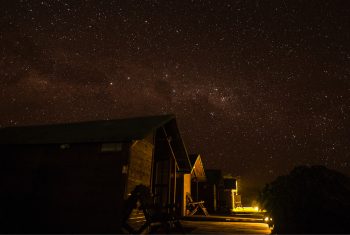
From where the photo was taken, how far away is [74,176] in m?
14.3

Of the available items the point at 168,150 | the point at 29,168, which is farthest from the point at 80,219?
the point at 168,150

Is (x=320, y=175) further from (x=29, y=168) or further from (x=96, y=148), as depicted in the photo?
(x=29, y=168)

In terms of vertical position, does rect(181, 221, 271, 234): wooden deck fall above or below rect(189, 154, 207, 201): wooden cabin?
below

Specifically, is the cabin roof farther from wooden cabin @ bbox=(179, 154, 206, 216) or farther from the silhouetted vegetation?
the silhouetted vegetation

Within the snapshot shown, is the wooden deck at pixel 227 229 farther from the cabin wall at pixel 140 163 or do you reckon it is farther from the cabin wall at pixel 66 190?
the cabin wall at pixel 66 190

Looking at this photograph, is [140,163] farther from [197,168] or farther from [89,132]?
[197,168]

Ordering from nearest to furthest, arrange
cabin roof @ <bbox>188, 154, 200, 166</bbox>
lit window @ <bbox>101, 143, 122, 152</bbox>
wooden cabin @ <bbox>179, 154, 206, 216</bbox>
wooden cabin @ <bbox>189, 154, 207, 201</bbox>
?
lit window @ <bbox>101, 143, 122, 152</bbox>, wooden cabin @ <bbox>179, 154, 206, 216</bbox>, wooden cabin @ <bbox>189, 154, 207, 201</bbox>, cabin roof @ <bbox>188, 154, 200, 166</bbox>

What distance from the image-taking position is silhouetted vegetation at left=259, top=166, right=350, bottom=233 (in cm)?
675

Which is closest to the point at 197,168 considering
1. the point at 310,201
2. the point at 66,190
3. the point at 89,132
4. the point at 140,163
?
the point at 140,163

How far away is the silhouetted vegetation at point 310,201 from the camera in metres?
6.75

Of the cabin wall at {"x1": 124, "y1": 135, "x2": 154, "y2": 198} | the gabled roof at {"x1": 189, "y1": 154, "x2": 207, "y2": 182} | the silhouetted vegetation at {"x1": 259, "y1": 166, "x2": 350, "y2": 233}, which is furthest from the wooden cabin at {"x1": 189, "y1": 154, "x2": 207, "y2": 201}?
the silhouetted vegetation at {"x1": 259, "y1": 166, "x2": 350, "y2": 233}

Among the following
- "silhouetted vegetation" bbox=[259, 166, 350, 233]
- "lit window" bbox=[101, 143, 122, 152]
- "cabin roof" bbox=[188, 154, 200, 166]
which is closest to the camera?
"silhouetted vegetation" bbox=[259, 166, 350, 233]

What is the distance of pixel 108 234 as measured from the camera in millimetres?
12641

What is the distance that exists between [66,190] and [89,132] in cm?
347
